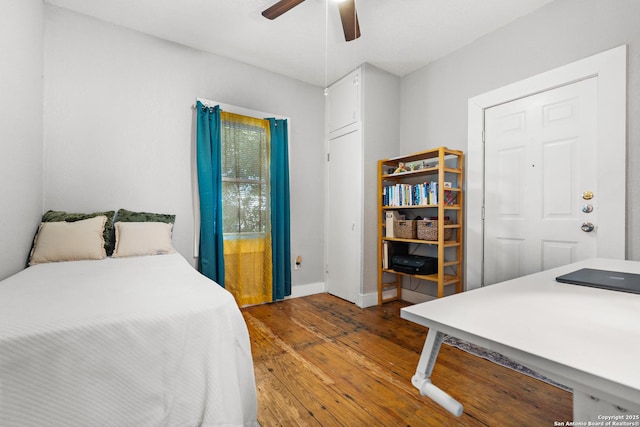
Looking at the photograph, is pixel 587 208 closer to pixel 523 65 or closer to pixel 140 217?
pixel 523 65

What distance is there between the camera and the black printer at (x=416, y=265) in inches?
111

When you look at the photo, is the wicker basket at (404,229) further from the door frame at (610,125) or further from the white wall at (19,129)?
the white wall at (19,129)

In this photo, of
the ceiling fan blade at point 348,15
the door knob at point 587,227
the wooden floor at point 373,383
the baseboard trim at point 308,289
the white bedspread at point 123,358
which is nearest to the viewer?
the white bedspread at point 123,358

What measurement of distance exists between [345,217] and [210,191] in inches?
59.0

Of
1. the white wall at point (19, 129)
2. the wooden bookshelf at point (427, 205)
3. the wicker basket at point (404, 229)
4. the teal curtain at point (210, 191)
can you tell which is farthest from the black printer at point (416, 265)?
the white wall at point (19, 129)

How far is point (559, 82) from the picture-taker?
2.24 meters

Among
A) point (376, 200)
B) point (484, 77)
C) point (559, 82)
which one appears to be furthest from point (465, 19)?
point (376, 200)

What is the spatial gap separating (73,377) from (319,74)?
134 inches

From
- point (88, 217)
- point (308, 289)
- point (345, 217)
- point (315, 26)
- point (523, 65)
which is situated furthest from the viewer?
point (308, 289)

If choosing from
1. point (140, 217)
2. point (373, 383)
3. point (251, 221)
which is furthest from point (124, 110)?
point (373, 383)

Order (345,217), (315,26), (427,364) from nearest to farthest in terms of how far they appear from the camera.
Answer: (427,364) < (315,26) < (345,217)

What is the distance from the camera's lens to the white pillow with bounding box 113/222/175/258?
2289 mm

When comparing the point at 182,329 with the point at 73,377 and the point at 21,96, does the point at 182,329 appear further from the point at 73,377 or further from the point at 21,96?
the point at 21,96

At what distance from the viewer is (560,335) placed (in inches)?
24.0
